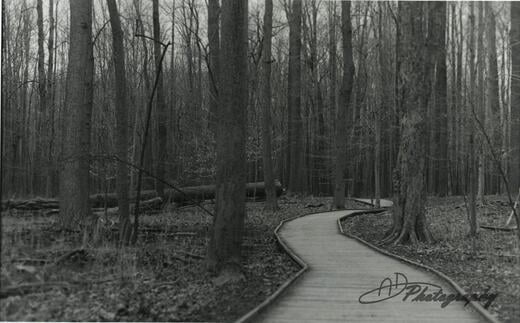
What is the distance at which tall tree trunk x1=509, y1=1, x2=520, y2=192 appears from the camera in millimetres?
8987

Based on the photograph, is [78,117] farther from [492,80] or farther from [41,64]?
[492,80]

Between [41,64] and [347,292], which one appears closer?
[347,292]

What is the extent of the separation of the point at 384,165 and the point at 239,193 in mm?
21000

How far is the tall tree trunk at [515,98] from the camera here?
29.5 ft

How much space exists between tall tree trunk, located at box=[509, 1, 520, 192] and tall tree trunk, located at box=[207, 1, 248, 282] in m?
5.36

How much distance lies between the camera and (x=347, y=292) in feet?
18.6

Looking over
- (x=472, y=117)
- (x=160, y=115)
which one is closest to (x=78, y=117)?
(x=472, y=117)

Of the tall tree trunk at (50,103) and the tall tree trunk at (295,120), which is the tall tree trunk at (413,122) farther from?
the tall tree trunk at (295,120)

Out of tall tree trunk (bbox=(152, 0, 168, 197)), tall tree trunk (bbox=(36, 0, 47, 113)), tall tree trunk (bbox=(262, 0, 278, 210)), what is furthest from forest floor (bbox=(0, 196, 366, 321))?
tall tree trunk (bbox=(152, 0, 168, 197))

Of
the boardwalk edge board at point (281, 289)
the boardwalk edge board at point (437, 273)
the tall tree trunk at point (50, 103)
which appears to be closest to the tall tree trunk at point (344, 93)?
the boardwalk edge board at point (437, 273)

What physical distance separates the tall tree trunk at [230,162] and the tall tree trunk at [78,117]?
2.11m

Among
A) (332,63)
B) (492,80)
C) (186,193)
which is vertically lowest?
(186,193)

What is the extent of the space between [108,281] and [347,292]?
2606 mm

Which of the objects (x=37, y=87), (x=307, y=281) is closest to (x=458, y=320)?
(x=307, y=281)
